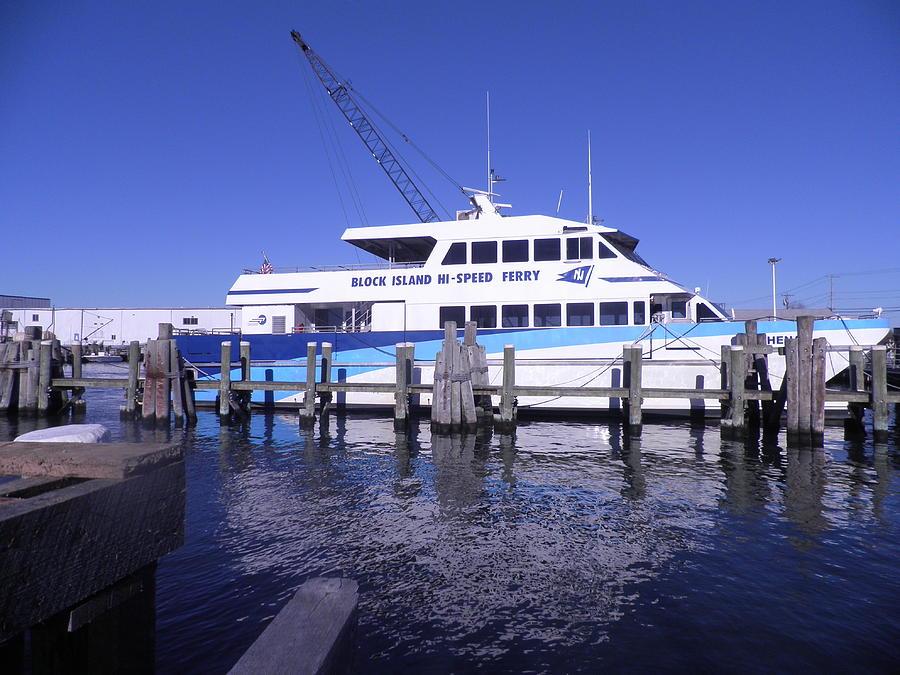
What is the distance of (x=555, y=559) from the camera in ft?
20.9

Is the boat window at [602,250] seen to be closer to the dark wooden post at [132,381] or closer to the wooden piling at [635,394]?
the wooden piling at [635,394]

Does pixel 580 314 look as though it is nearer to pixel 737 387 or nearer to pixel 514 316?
pixel 514 316

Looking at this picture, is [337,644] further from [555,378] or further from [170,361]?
Result: [170,361]

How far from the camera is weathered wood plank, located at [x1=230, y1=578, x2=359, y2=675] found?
5.84 feet

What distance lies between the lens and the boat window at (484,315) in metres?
19.0

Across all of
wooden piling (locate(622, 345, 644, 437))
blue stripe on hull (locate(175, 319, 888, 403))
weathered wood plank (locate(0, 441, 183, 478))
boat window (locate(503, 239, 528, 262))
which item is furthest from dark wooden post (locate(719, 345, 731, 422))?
weathered wood plank (locate(0, 441, 183, 478))

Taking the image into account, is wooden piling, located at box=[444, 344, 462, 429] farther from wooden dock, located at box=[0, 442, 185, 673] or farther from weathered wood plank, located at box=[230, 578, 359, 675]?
weathered wood plank, located at box=[230, 578, 359, 675]

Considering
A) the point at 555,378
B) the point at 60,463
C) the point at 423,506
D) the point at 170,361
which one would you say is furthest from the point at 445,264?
the point at 60,463

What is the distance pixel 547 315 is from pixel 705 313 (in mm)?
5092

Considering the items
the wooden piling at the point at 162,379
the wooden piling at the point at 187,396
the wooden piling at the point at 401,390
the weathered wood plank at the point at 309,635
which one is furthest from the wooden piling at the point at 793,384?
the wooden piling at the point at 162,379

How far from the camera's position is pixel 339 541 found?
691 cm

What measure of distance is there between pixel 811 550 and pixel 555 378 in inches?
427

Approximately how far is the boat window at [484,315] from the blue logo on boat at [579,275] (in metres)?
2.46

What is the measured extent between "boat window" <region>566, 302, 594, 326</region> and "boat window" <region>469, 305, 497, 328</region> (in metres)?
2.44
